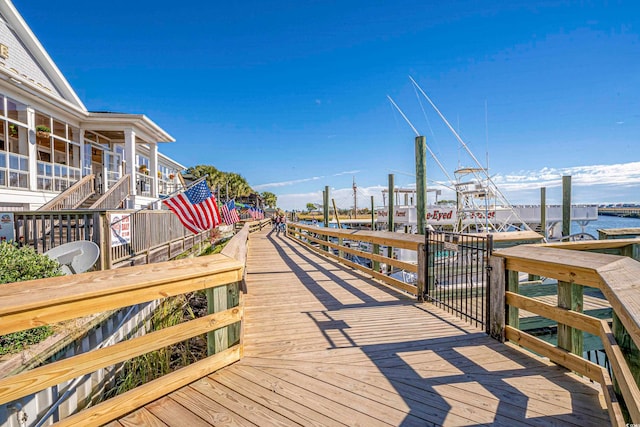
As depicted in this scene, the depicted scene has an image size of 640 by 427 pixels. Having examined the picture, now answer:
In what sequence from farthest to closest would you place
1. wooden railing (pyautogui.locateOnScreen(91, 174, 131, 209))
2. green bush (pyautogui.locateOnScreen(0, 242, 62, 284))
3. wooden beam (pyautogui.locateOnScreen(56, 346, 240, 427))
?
1. wooden railing (pyautogui.locateOnScreen(91, 174, 131, 209))
2. green bush (pyautogui.locateOnScreen(0, 242, 62, 284))
3. wooden beam (pyautogui.locateOnScreen(56, 346, 240, 427))

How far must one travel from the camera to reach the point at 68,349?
354 cm

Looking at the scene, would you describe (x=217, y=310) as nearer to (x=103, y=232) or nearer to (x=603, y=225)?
(x=103, y=232)

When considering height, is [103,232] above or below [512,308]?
above

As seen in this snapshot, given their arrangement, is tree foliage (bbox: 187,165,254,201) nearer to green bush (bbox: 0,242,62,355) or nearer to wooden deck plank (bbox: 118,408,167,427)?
green bush (bbox: 0,242,62,355)

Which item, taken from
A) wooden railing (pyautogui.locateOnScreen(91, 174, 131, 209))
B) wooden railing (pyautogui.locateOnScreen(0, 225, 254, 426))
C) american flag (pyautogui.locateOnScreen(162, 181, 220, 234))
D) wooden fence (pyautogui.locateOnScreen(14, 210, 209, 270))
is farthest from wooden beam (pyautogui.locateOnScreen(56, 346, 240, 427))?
wooden railing (pyautogui.locateOnScreen(91, 174, 131, 209))

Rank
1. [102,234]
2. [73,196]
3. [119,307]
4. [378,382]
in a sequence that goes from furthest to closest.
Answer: [73,196] → [102,234] → [378,382] → [119,307]

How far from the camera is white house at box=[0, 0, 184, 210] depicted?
10125mm

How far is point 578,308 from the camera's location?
2848 mm

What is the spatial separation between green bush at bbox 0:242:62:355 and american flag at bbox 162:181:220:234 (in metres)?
3.79

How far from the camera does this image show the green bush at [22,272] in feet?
10.1

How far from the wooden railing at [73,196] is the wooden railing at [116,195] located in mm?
741

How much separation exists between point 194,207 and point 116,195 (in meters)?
6.67

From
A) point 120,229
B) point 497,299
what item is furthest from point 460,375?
point 120,229

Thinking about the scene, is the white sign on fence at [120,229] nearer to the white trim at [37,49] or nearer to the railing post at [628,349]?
the white trim at [37,49]
